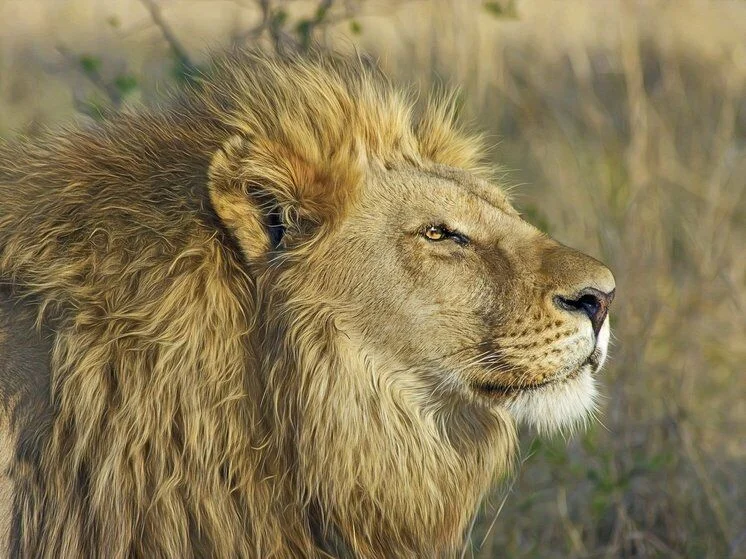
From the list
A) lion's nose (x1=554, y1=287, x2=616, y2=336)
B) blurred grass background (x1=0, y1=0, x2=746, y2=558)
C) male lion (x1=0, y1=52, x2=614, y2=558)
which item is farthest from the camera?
blurred grass background (x1=0, y1=0, x2=746, y2=558)

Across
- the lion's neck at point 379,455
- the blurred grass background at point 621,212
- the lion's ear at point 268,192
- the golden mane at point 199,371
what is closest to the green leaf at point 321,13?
the blurred grass background at point 621,212

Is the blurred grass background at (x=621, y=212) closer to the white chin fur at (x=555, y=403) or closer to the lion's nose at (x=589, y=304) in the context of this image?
the white chin fur at (x=555, y=403)

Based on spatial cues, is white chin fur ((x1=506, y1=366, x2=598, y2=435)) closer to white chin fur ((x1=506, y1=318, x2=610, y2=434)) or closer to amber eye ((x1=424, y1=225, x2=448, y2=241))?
white chin fur ((x1=506, y1=318, x2=610, y2=434))

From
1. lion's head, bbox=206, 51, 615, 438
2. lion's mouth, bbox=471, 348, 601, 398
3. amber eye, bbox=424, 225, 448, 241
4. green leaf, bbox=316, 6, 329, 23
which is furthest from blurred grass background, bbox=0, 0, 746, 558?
lion's mouth, bbox=471, 348, 601, 398

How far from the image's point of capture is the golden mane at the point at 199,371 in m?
2.71

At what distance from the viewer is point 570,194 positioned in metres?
5.88

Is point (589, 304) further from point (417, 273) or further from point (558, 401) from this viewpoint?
→ point (417, 273)

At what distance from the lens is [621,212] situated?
5.52m

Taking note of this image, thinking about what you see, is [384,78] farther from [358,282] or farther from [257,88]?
[358,282]

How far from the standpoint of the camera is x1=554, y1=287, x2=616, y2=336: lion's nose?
2.81 metres

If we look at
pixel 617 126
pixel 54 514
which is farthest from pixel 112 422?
pixel 617 126

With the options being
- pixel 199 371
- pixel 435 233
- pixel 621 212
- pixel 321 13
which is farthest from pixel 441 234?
pixel 621 212

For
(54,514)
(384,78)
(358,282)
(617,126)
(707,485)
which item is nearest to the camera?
(54,514)

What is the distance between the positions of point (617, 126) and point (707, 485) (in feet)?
11.3
